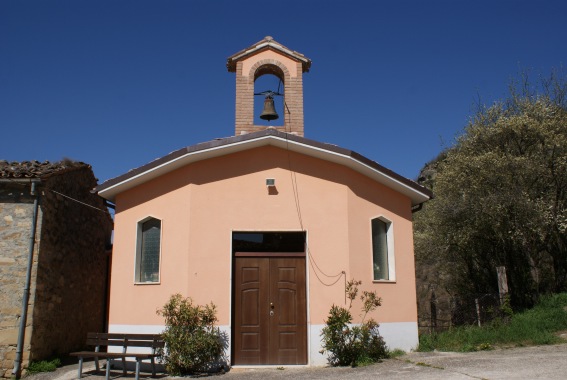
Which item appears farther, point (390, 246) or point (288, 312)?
point (390, 246)

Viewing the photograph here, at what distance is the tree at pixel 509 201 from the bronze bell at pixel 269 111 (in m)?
7.96

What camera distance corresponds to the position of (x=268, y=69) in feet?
45.8

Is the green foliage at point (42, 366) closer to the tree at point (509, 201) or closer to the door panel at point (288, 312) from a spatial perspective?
the door panel at point (288, 312)

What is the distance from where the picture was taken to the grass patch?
12.8 meters

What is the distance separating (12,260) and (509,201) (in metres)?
14.2

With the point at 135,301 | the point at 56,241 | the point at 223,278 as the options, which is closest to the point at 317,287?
the point at 223,278

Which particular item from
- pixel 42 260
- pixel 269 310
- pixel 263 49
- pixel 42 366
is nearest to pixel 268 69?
pixel 263 49

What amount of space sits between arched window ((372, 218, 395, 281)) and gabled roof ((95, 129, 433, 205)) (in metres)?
1.23

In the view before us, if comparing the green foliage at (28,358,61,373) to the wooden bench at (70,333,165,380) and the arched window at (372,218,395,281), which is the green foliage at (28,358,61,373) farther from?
the arched window at (372,218,395,281)

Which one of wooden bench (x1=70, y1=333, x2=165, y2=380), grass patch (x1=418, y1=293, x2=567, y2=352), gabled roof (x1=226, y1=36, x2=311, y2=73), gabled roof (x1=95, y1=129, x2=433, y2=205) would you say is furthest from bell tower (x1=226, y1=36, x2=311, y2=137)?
grass patch (x1=418, y1=293, x2=567, y2=352)

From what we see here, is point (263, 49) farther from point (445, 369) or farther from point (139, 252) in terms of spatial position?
point (445, 369)

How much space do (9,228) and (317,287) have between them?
7.24m

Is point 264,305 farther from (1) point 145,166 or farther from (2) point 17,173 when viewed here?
(2) point 17,173

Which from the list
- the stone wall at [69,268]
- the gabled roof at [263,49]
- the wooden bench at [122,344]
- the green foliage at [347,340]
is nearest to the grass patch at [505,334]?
the green foliage at [347,340]
